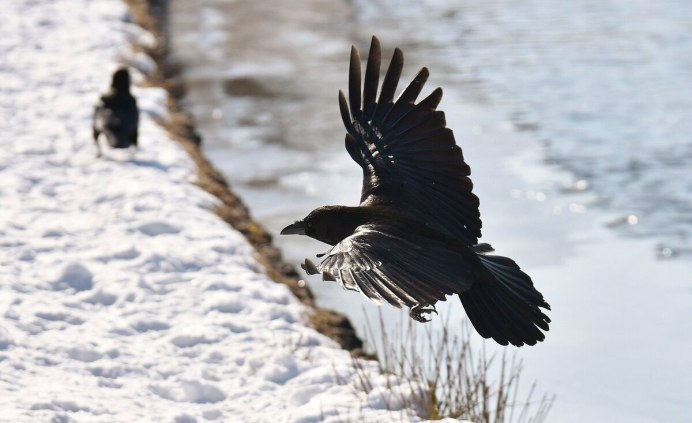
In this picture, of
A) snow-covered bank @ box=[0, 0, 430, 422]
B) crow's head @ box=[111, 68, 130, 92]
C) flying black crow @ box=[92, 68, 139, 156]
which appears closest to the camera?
snow-covered bank @ box=[0, 0, 430, 422]

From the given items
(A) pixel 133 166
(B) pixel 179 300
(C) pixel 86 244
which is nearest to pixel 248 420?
(B) pixel 179 300

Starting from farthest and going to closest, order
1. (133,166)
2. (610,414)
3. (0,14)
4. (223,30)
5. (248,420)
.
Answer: (223,30) < (0,14) < (133,166) < (610,414) < (248,420)

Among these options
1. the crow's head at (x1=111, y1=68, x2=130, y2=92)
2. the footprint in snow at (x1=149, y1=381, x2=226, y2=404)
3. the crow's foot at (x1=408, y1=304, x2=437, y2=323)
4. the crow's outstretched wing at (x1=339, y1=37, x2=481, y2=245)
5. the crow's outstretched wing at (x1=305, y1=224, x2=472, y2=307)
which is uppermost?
the crow's head at (x1=111, y1=68, x2=130, y2=92)

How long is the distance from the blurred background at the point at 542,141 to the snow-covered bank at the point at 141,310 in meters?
0.71

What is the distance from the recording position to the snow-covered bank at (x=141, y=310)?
5.81m

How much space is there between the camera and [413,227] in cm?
473

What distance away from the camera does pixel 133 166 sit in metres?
9.85

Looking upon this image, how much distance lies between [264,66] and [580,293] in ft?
28.4

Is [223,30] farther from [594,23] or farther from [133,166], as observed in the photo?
[133,166]

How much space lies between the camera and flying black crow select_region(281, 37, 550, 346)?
13.8ft

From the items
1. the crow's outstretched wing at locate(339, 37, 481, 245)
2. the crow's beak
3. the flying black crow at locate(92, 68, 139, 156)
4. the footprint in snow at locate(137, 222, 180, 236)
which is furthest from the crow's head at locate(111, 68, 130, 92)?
the crow's beak

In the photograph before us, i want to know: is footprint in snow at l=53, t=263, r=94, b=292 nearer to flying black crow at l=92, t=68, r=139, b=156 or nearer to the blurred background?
the blurred background

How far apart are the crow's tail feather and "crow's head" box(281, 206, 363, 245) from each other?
22.3 inches

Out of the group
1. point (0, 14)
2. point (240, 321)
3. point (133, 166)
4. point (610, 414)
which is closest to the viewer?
point (610, 414)
